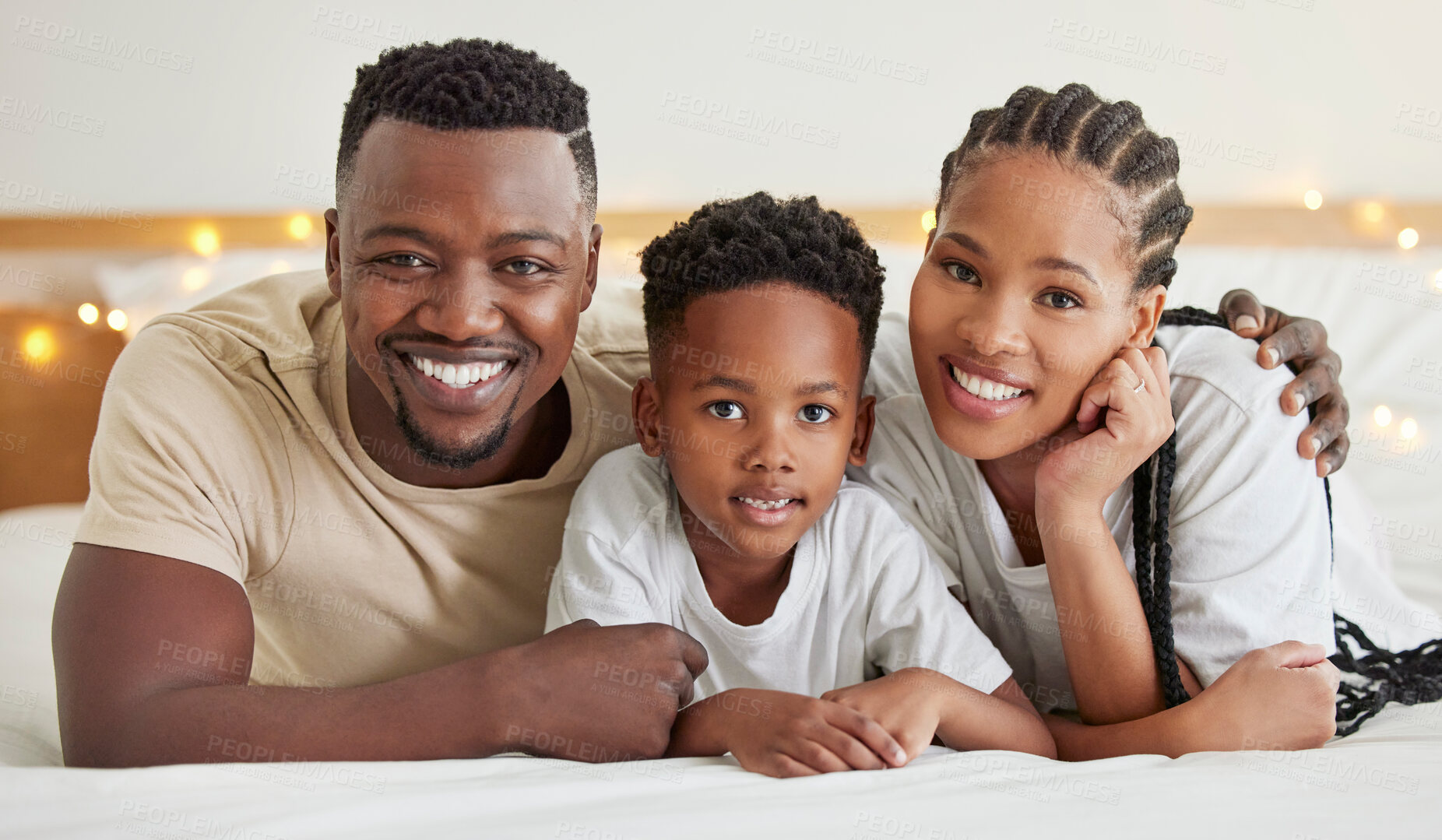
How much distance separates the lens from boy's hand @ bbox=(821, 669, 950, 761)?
1127 millimetres

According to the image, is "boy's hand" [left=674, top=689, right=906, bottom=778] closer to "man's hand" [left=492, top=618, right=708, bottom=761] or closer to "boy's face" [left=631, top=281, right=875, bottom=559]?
"man's hand" [left=492, top=618, right=708, bottom=761]

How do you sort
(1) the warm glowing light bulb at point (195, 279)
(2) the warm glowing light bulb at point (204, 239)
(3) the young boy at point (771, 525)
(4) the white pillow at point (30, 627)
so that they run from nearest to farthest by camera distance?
1. (3) the young boy at point (771, 525)
2. (4) the white pillow at point (30, 627)
3. (1) the warm glowing light bulb at point (195, 279)
4. (2) the warm glowing light bulb at point (204, 239)

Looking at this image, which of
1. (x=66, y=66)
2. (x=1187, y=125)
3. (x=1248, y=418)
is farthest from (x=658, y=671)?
(x=66, y=66)

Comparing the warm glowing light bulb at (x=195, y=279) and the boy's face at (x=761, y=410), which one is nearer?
the boy's face at (x=761, y=410)

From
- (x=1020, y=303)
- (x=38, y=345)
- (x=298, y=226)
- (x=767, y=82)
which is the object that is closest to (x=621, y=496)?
(x=1020, y=303)

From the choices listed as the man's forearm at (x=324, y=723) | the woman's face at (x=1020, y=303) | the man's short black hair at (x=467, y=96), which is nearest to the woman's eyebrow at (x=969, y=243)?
the woman's face at (x=1020, y=303)

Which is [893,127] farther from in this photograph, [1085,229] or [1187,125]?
[1085,229]

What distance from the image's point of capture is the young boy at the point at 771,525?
120 cm

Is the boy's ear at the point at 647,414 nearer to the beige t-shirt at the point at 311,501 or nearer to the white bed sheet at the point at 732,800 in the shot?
the beige t-shirt at the point at 311,501

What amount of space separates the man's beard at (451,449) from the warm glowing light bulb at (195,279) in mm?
1154

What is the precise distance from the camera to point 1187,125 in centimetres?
237

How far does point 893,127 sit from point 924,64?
0.14m

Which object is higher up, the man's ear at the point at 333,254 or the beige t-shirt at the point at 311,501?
the man's ear at the point at 333,254

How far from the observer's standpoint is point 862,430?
54.7 inches
